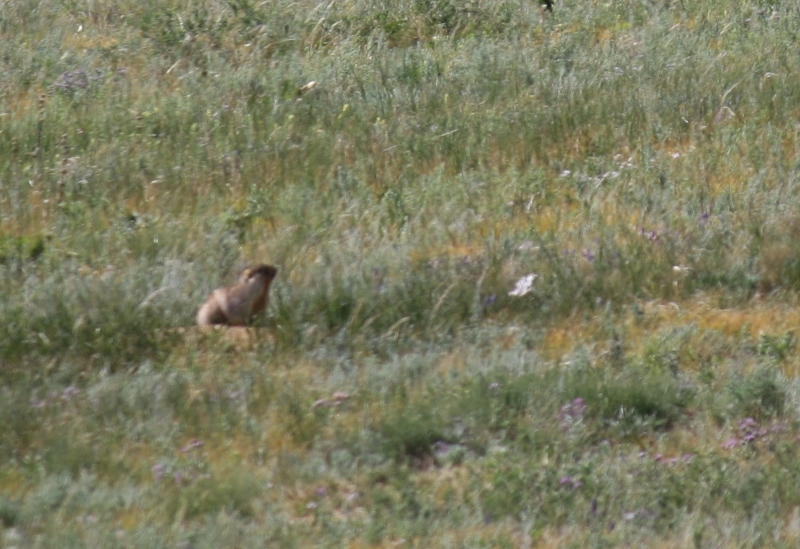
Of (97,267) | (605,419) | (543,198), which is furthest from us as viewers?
(543,198)

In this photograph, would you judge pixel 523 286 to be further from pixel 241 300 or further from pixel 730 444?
pixel 730 444

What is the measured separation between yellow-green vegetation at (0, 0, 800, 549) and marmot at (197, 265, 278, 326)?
0.10 meters

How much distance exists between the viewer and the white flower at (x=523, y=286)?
6.41 metres

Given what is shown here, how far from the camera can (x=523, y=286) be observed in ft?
21.1

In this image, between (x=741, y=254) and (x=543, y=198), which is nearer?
(x=741, y=254)

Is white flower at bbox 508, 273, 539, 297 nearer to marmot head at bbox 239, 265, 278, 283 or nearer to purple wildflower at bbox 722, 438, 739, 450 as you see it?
marmot head at bbox 239, 265, 278, 283

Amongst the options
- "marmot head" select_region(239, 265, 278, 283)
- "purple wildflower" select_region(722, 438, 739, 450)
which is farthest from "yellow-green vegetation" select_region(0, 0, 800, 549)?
"marmot head" select_region(239, 265, 278, 283)

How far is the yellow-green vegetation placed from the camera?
15.8 feet

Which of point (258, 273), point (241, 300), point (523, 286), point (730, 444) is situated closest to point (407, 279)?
point (523, 286)

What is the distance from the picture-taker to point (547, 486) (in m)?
4.88

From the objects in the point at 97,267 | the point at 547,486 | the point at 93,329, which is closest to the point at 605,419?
the point at 547,486

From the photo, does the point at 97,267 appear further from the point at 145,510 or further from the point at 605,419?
the point at 605,419

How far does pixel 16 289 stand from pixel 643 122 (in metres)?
4.42

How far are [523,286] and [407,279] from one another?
58 cm
